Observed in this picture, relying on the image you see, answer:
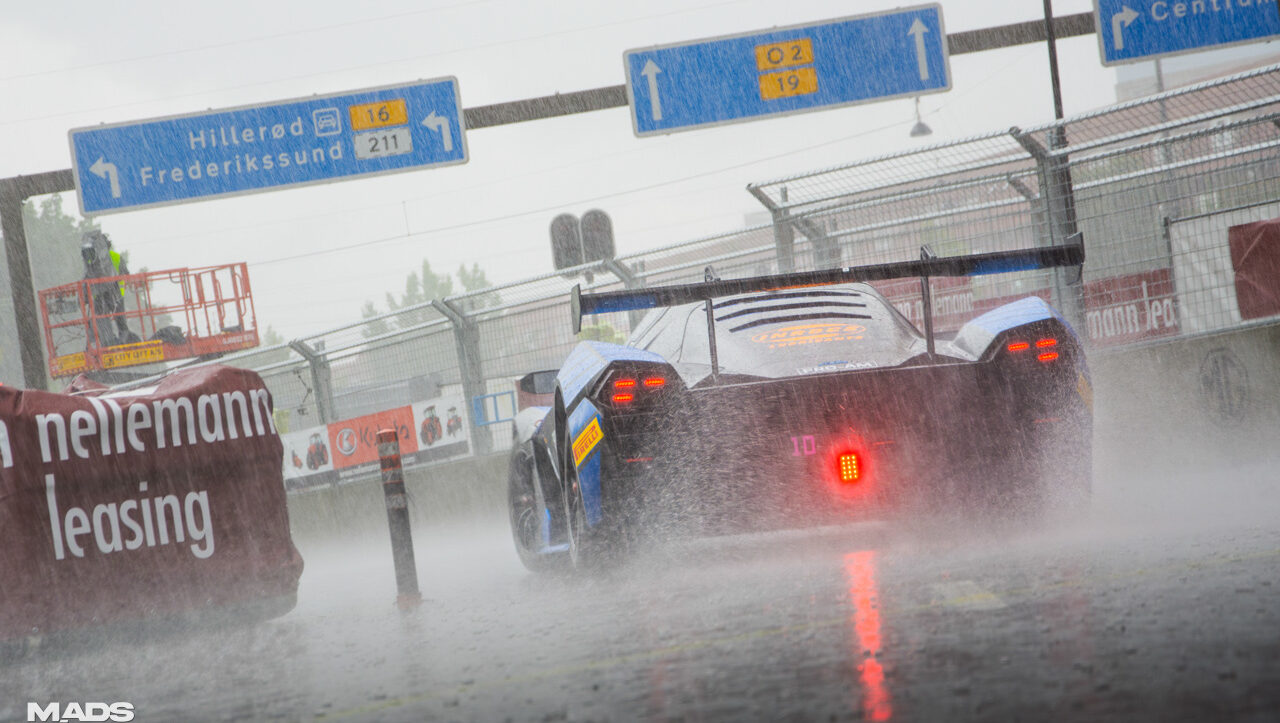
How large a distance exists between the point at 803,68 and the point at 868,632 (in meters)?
10.6

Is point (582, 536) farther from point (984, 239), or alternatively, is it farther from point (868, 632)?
point (984, 239)

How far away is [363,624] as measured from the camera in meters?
5.72

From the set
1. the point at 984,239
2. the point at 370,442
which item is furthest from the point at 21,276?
the point at 984,239

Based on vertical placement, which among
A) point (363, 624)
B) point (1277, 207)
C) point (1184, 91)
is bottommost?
point (363, 624)

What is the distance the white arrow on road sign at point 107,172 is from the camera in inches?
523

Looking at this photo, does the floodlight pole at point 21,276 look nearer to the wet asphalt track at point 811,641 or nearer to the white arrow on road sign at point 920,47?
the wet asphalt track at point 811,641

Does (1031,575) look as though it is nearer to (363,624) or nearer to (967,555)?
(967,555)

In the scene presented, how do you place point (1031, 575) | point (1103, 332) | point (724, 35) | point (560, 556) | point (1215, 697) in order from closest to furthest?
point (1215, 697), point (1031, 575), point (560, 556), point (1103, 332), point (724, 35)

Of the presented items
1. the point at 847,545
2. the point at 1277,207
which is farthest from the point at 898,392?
the point at 1277,207

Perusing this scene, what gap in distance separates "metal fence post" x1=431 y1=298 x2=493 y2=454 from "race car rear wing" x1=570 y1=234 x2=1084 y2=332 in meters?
6.56

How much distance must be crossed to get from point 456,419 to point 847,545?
6.46 meters

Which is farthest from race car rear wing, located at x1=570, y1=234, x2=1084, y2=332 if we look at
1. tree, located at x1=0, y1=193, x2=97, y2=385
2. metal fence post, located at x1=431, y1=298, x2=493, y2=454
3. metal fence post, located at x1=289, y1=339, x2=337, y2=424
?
tree, located at x1=0, y1=193, x2=97, y2=385

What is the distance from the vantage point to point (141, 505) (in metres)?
5.57

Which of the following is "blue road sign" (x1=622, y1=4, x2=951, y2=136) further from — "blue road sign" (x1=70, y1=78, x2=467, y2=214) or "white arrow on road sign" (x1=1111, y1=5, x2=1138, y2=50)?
"blue road sign" (x1=70, y1=78, x2=467, y2=214)
